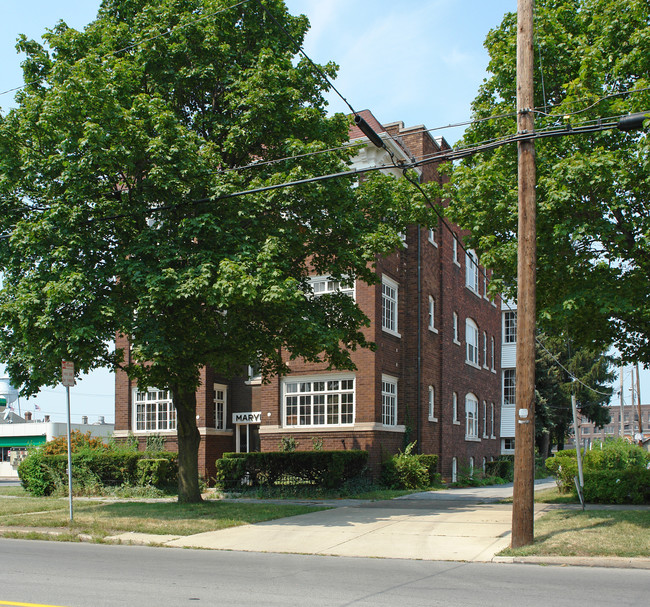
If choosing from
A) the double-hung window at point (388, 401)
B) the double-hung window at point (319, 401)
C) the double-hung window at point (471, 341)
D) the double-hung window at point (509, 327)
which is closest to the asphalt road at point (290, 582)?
the double-hung window at point (319, 401)

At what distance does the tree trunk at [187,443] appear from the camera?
58.1 ft

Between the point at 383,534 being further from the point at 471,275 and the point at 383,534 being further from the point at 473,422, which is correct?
the point at 471,275

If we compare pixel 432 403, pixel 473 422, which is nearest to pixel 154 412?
pixel 432 403

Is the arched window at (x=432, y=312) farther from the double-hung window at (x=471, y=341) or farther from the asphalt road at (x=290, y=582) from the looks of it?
the asphalt road at (x=290, y=582)

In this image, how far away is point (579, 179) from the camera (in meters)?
12.6

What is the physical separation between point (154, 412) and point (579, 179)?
19.0 m

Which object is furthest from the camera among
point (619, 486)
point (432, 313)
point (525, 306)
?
point (432, 313)

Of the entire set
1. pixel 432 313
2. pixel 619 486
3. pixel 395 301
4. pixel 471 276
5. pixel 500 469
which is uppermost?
pixel 471 276

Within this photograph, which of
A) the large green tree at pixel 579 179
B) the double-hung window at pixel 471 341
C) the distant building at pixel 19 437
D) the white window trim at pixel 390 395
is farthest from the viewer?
the distant building at pixel 19 437

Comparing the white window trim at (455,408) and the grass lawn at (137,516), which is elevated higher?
the white window trim at (455,408)

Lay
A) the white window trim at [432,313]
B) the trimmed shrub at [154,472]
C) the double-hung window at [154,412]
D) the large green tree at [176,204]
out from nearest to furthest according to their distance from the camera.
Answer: the large green tree at [176,204] → the trimmed shrub at [154,472] → the double-hung window at [154,412] → the white window trim at [432,313]

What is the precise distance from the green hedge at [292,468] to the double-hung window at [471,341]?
12394 millimetres

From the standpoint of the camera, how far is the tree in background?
40.6m

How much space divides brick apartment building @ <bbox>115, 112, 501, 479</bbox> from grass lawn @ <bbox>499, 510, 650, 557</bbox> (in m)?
9.23
